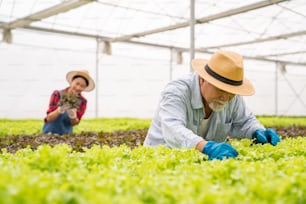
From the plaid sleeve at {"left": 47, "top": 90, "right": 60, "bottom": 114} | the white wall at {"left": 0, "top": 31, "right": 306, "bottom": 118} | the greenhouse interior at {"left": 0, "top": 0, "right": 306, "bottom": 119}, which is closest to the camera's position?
the plaid sleeve at {"left": 47, "top": 90, "right": 60, "bottom": 114}

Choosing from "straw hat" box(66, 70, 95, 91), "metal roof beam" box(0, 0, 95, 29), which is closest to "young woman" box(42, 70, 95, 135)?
"straw hat" box(66, 70, 95, 91)

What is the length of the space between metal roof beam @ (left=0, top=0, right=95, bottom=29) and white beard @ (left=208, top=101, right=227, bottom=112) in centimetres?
735

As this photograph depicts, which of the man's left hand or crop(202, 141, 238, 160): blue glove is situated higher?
crop(202, 141, 238, 160): blue glove

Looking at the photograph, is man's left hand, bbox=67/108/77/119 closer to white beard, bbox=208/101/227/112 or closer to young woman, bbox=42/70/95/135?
young woman, bbox=42/70/95/135

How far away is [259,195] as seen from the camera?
1.70 meters

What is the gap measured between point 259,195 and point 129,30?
14524 millimetres

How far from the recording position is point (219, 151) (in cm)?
283

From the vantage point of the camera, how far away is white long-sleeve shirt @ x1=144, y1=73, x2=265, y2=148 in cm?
331

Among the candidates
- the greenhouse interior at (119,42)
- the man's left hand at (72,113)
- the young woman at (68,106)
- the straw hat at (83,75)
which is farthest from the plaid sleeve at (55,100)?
the greenhouse interior at (119,42)

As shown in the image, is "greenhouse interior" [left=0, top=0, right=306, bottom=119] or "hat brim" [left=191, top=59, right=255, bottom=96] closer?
"hat brim" [left=191, top=59, right=255, bottom=96]

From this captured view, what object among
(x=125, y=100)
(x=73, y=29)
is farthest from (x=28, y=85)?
(x=125, y=100)

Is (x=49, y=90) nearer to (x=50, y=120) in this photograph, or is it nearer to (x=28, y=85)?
(x=28, y=85)

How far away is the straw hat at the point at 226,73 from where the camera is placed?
341cm

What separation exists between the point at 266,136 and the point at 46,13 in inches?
368
